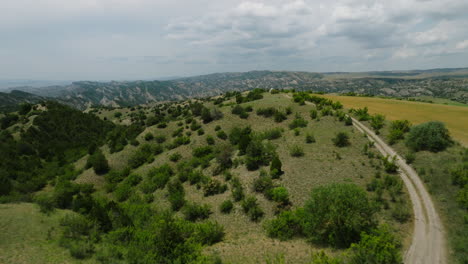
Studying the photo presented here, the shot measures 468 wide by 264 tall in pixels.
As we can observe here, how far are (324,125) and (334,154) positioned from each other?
11587mm

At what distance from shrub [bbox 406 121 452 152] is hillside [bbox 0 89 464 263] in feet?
3.55

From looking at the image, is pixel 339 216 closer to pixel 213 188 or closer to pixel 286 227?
pixel 286 227

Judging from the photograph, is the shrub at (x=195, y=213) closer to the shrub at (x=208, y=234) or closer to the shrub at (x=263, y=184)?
the shrub at (x=208, y=234)

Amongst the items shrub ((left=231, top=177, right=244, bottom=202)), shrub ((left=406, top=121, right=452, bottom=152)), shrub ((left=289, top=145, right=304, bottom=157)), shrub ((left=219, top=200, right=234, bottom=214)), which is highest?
shrub ((left=406, top=121, right=452, bottom=152))

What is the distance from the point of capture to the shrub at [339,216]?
14.1m

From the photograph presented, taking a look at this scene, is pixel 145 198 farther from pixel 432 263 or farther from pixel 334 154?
pixel 432 263

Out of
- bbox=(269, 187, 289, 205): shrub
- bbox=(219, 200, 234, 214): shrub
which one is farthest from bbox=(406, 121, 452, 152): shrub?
bbox=(219, 200, 234, 214): shrub

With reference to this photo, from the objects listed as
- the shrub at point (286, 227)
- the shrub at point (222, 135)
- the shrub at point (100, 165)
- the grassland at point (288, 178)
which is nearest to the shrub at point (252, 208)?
the grassland at point (288, 178)

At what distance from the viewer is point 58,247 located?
1523 centimetres

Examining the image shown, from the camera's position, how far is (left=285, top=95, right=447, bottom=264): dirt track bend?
1284cm

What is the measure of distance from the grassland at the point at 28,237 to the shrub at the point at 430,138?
35.0 metres

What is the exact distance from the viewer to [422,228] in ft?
50.6

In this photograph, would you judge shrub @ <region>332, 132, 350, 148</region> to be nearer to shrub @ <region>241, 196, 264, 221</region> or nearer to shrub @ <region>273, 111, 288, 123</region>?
shrub @ <region>241, 196, 264, 221</region>

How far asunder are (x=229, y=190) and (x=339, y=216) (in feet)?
47.5
